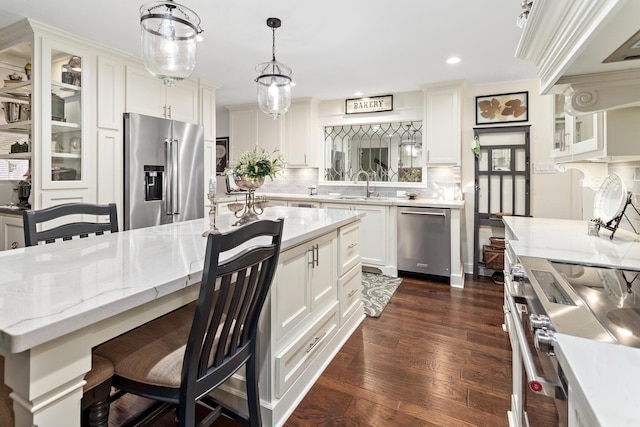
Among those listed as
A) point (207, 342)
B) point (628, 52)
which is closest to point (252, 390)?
point (207, 342)

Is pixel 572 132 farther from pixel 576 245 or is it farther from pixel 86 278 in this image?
pixel 86 278

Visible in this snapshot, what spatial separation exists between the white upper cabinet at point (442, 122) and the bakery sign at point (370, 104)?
567 mm

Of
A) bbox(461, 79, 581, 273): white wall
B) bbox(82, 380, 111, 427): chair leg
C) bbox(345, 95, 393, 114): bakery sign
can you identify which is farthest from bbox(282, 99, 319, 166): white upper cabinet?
bbox(82, 380, 111, 427): chair leg

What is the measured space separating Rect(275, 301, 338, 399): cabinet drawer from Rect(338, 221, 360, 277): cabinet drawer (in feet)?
0.94

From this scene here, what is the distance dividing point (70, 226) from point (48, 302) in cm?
106

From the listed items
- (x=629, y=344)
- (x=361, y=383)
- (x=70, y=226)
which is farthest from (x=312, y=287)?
(x=629, y=344)

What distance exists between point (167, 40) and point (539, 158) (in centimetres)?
399

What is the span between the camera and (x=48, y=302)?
837mm

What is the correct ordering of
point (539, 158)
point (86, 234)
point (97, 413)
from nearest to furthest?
point (97, 413)
point (86, 234)
point (539, 158)

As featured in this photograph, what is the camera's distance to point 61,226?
1.67m

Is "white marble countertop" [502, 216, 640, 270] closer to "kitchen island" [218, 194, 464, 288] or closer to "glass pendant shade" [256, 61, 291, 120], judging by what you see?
"kitchen island" [218, 194, 464, 288]

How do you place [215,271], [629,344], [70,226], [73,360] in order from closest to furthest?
1. [629,344]
2. [73,360]
3. [215,271]
4. [70,226]

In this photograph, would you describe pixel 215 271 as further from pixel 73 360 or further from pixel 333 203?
pixel 333 203

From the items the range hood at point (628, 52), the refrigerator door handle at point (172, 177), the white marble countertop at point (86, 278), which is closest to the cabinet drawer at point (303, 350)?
the white marble countertop at point (86, 278)
